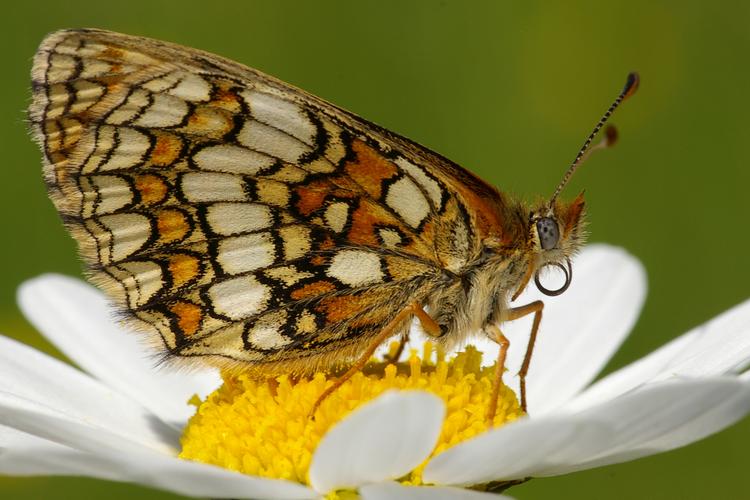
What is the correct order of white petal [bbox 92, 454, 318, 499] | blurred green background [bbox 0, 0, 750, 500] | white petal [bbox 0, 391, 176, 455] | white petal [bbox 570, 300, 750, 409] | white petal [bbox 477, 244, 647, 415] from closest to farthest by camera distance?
white petal [bbox 92, 454, 318, 499], white petal [bbox 0, 391, 176, 455], white petal [bbox 570, 300, 750, 409], white petal [bbox 477, 244, 647, 415], blurred green background [bbox 0, 0, 750, 500]

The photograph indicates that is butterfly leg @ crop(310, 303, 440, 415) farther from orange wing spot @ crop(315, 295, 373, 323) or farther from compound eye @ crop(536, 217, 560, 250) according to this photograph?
compound eye @ crop(536, 217, 560, 250)

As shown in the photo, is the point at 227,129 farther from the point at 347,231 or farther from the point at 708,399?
the point at 708,399

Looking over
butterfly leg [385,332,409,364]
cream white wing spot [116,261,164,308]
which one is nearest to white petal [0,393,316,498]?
cream white wing spot [116,261,164,308]

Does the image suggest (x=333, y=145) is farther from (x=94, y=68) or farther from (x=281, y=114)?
(x=94, y=68)

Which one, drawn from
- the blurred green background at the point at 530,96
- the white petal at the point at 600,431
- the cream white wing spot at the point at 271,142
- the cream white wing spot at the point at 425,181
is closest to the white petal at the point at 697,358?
the white petal at the point at 600,431

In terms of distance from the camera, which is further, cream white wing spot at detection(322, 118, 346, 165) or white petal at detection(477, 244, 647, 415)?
white petal at detection(477, 244, 647, 415)

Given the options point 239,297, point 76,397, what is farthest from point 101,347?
point 239,297

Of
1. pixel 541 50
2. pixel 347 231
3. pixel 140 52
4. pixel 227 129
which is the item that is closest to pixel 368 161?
pixel 347 231
